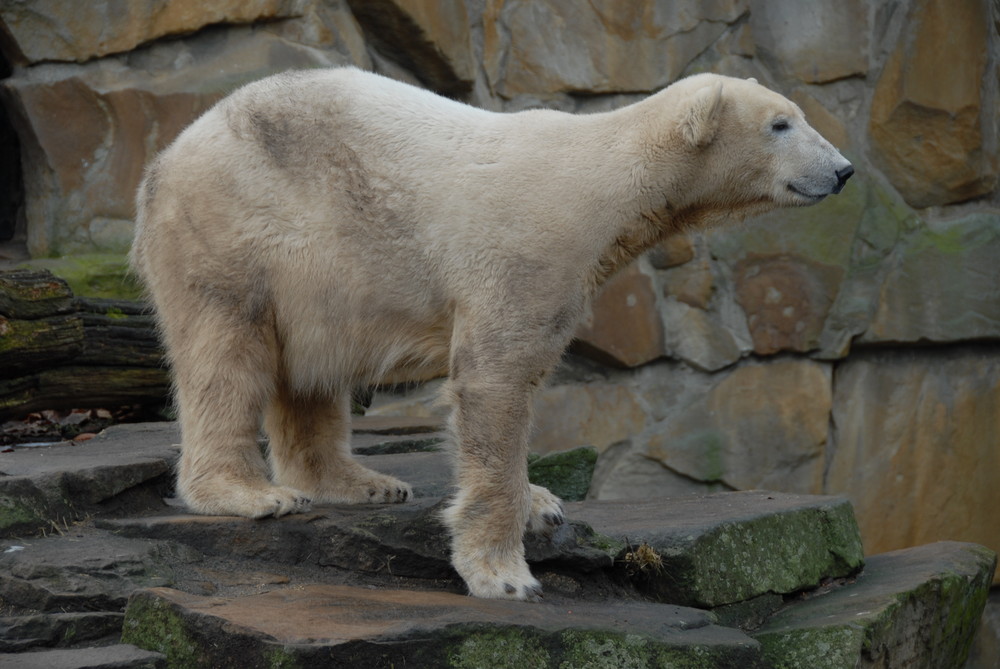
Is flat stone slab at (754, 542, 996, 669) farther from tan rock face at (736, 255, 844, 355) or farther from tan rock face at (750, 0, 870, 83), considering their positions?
tan rock face at (750, 0, 870, 83)

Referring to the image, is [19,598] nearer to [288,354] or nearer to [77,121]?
[288,354]

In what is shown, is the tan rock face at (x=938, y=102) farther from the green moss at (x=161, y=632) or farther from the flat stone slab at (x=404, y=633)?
the green moss at (x=161, y=632)

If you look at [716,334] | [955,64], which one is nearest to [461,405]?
[716,334]

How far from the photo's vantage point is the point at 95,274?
19.4 feet

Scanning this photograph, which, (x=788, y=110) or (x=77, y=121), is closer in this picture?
(x=788, y=110)

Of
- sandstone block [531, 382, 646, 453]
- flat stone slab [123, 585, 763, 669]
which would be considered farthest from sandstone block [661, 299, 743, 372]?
flat stone slab [123, 585, 763, 669]

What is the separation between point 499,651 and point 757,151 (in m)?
1.82

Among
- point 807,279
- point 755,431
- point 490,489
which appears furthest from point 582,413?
point 490,489

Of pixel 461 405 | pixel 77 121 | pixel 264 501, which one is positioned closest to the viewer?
pixel 461 405

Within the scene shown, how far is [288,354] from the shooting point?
406cm

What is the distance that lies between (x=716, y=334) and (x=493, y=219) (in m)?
3.17

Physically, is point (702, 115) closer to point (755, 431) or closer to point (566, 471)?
point (566, 471)

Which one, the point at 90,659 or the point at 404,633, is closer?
the point at 90,659

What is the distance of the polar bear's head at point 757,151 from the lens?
3879 millimetres
